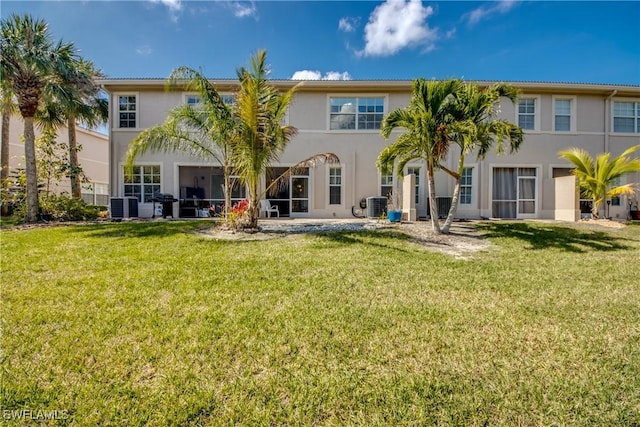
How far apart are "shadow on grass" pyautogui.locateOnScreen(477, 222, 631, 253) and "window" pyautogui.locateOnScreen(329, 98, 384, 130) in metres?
6.93

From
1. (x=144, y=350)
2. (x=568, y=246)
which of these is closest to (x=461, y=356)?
(x=144, y=350)

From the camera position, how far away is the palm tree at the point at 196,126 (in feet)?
27.1

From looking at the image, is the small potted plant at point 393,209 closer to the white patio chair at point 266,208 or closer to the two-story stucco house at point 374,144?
the two-story stucco house at point 374,144

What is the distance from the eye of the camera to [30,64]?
388 inches

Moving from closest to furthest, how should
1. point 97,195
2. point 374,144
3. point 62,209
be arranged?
point 62,209 < point 374,144 < point 97,195

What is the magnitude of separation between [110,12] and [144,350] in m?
12.2

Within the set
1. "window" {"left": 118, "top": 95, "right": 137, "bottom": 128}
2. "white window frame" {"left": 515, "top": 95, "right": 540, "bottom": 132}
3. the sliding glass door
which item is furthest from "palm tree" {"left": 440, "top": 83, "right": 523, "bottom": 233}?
"window" {"left": 118, "top": 95, "right": 137, "bottom": 128}

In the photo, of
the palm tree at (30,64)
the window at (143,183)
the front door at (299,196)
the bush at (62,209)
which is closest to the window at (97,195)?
the window at (143,183)

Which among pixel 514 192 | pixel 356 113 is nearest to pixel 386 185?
pixel 356 113

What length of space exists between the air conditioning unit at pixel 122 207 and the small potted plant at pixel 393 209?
1119cm

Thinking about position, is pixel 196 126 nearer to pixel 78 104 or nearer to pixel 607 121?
pixel 78 104

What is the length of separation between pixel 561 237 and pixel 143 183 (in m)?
16.7

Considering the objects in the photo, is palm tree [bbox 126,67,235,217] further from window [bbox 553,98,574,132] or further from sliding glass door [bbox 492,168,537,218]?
window [bbox 553,98,574,132]

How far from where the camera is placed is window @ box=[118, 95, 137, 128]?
1377cm
